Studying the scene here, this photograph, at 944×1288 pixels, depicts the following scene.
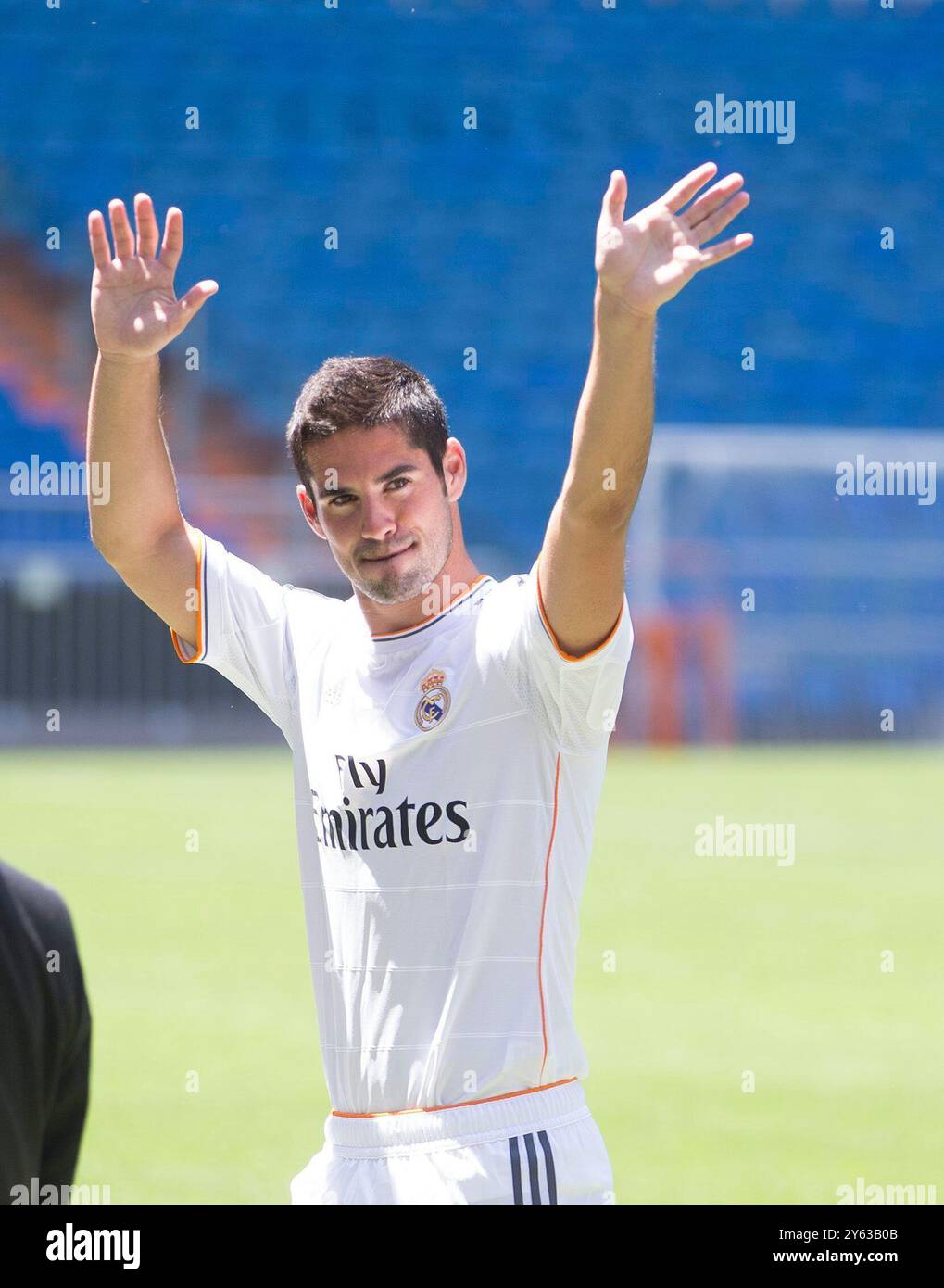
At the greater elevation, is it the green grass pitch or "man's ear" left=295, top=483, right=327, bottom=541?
"man's ear" left=295, top=483, right=327, bottom=541

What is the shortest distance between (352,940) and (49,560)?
14.2 metres

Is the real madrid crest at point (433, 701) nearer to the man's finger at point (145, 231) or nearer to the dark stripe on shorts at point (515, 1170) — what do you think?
the dark stripe on shorts at point (515, 1170)

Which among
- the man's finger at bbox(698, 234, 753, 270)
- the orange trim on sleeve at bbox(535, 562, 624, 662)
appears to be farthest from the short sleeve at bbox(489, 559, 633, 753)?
the man's finger at bbox(698, 234, 753, 270)

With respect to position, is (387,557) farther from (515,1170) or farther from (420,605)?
(515,1170)

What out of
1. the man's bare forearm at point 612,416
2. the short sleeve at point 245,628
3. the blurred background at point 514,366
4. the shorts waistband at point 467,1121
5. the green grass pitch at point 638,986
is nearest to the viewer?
the man's bare forearm at point 612,416

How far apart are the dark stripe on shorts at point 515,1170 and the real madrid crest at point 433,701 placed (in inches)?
22.0

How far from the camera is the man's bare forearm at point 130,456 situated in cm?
243

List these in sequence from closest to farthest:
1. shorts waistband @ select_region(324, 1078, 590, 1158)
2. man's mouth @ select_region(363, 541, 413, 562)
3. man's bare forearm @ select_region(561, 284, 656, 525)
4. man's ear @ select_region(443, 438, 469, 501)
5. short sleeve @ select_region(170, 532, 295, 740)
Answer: man's bare forearm @ select_region(561, 284, 656, 525), shorts waistband @ select_region(324, 1078, 590, 1158), man's mouth @ select_region(363, 541, 413, 562), man's ear @ select_region(443, 438, 469, 501), short sleeve @ select_region(170, 532, 295, 740)

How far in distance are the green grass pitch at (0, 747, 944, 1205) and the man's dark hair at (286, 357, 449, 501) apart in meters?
2.51

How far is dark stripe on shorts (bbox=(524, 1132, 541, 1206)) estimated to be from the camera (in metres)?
2.10

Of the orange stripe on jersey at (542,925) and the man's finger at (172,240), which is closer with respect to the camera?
the orange stripe on jersey at (542,925)

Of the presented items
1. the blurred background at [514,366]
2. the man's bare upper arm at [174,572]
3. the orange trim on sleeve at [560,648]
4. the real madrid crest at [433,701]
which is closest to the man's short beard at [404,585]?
the real madrid crest at [433,701]

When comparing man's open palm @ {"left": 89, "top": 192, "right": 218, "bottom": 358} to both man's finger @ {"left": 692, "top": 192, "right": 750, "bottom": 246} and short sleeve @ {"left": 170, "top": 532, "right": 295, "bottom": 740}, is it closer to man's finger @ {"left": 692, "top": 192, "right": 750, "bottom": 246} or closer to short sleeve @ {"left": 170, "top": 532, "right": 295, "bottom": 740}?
short sleeve @ {"left": 170, "top": 532, "right": 295, "bottom": 740}

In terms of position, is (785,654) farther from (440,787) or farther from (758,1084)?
(440,787)
